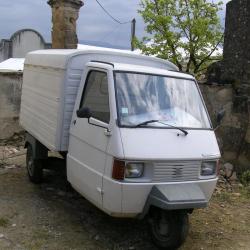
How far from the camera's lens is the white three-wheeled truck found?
521 centimetres

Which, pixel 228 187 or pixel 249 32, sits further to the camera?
pixel 249 32

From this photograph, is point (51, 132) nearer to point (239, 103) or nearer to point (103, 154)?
point (103, 154)

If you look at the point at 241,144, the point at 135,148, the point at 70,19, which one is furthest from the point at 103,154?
the point at 70,19

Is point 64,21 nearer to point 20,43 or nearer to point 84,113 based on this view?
point 84,113

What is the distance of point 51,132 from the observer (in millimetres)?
6676

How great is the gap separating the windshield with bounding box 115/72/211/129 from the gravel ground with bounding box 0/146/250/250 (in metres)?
1.41

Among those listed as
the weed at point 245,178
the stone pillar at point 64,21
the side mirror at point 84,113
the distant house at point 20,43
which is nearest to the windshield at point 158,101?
the side mirror at point 84,113

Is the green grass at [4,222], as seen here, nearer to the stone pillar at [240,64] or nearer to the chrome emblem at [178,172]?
the chrome emblem at [178,172]

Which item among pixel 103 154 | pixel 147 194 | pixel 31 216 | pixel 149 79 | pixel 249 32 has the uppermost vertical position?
pixel 249 32

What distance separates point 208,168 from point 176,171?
1.71 ft

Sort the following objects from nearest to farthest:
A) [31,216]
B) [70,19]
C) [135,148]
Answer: [135,148], [31,216], [70,19]

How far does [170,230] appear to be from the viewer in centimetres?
533

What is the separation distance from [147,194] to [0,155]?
17.8ft

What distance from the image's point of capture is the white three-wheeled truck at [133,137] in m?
5.21
